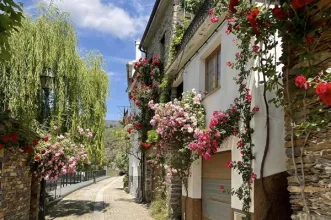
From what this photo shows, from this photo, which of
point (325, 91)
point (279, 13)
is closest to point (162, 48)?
point (279, 13)

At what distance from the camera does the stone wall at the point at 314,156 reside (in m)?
3.97

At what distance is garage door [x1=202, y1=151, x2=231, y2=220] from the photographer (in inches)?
323

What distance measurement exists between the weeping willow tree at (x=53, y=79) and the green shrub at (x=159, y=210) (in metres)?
3.01

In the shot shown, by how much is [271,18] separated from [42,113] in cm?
956

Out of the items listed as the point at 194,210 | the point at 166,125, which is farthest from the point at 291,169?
the point at 194,210

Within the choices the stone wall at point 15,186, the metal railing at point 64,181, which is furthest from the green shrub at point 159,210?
the metal railing at point 64,181

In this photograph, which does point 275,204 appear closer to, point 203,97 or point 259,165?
point 259,165

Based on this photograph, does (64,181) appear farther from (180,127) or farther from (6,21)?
(6,21)

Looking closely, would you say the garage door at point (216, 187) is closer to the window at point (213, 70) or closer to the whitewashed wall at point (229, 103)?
the whitewashed wall at point (229, 103)

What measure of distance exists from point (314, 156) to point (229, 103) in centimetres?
368

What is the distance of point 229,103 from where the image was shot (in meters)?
7.76

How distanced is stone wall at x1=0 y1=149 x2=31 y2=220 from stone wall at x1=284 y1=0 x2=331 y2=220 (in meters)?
6.10

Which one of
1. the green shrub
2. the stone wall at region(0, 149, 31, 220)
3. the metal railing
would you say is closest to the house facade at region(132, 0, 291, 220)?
the green shrub

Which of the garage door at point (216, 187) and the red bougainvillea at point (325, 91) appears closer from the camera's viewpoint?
the red bougainvillea at point (325, 91)
